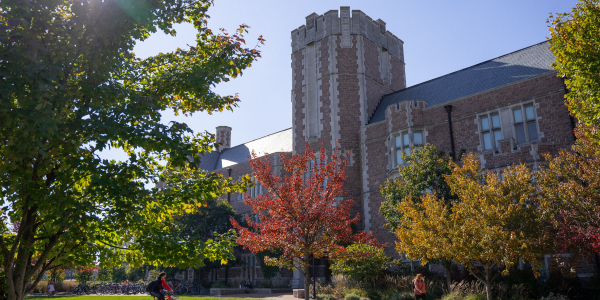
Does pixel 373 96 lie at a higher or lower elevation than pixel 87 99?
higher

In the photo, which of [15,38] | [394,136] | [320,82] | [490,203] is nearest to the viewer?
[15,38]

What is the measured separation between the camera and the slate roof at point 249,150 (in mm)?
35281

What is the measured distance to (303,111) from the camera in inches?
1094

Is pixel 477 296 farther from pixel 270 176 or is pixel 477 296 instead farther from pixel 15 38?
pixel 15 38

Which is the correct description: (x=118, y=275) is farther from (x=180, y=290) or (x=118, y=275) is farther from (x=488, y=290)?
(x=488, y=290)

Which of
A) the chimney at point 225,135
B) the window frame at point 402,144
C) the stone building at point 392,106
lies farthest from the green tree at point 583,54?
the chimney at point 225,135

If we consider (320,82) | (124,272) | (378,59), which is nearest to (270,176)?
(320,82)

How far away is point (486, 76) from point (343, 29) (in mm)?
9396

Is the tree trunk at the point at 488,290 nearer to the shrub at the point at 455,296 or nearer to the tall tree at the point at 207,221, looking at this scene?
the shrub at the point at 455,296

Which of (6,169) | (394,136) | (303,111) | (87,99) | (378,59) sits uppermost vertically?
(378,59)

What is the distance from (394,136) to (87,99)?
17.9m

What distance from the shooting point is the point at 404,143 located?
21.6 m

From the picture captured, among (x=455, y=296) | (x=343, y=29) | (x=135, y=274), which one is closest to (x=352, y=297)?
(x=455, y=296)

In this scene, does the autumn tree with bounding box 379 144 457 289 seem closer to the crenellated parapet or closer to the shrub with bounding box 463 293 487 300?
the shrub with bounding box 463 293 487 300
